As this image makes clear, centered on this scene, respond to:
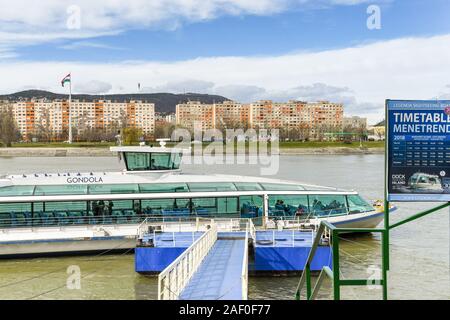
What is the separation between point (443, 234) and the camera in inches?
885

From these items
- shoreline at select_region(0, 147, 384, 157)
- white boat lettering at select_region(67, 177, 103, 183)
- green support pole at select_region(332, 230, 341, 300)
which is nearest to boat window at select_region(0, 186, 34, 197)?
white boat lettering at select_region(67, 177, 103, 183)

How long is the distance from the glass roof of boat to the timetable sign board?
44.4 feet

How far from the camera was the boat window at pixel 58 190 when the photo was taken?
19.1 m

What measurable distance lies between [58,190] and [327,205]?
29.8 feet

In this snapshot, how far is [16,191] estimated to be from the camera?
62.5ft

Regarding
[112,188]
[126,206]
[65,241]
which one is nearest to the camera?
[65,241]

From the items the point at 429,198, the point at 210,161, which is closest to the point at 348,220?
the point at 429,198

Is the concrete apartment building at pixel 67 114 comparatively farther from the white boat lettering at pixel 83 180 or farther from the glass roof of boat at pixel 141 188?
the glass roof of boat at pixel 141 188

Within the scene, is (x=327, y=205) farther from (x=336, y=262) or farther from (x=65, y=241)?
(x=336, y=262)

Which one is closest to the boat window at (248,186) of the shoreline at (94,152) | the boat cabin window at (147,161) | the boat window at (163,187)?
the boat window at (163,187)

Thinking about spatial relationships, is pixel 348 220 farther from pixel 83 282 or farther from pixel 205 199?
pixel 83 282

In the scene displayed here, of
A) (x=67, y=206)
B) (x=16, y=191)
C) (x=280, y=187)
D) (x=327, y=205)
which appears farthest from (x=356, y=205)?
(x=16, y=191)

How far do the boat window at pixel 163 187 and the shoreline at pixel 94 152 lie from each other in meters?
79.7
